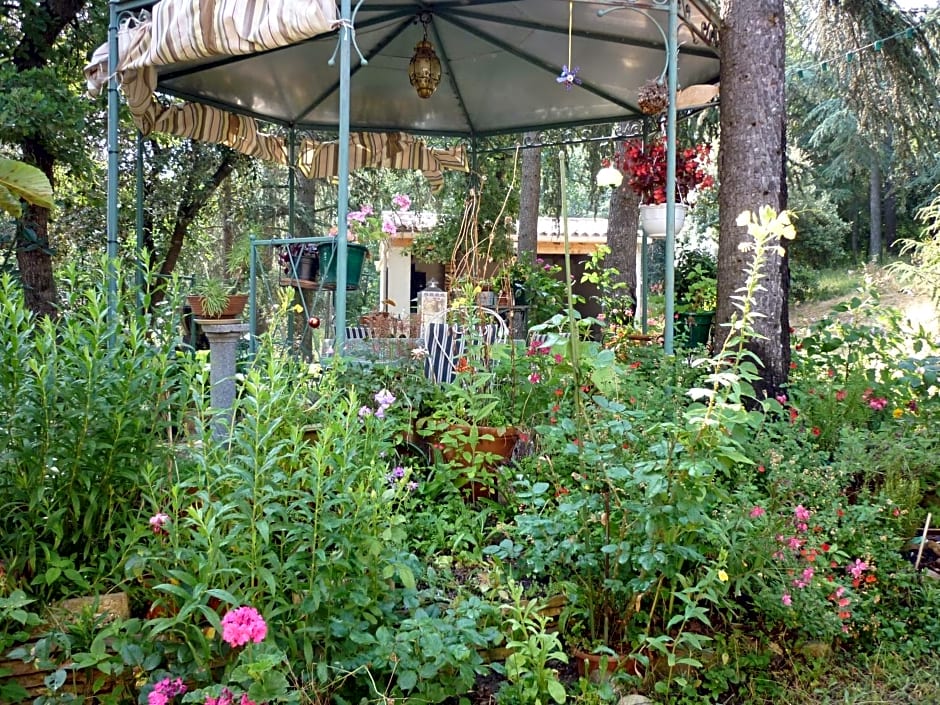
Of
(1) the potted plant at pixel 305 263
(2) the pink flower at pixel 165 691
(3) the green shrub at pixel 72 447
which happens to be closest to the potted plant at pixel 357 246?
(1) the potted plant at pixel 305 263

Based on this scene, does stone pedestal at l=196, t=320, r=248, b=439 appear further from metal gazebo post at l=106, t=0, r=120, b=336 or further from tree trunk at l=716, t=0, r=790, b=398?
tree trunk at l=716, t=0, r=790, b=398

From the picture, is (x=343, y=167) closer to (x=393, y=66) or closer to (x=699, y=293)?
(x=699, y=293)

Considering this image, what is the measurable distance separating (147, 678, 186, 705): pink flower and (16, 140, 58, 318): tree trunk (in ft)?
16.0

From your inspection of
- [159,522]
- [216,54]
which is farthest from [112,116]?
[159,522]

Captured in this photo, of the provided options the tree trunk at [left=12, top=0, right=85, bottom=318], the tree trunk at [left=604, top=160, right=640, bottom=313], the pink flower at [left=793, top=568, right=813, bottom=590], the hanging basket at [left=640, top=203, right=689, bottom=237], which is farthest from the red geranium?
the tree trunk at [left=12, top=0, right=85, bottom=318]

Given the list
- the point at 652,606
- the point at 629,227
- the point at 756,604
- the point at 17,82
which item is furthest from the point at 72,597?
the point at 629,227

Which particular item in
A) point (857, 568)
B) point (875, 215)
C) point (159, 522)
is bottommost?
point (857, 568)

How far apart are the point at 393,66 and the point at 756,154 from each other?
3.19m

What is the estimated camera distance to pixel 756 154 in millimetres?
4387

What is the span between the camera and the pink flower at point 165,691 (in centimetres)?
162

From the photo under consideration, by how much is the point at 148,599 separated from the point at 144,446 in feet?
1.31

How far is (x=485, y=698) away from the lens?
2.14 meters

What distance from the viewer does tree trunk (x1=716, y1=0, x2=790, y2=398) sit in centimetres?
437

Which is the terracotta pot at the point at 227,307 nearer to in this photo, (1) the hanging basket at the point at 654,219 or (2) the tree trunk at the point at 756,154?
(1) the hanging basket at the point at 654,219
